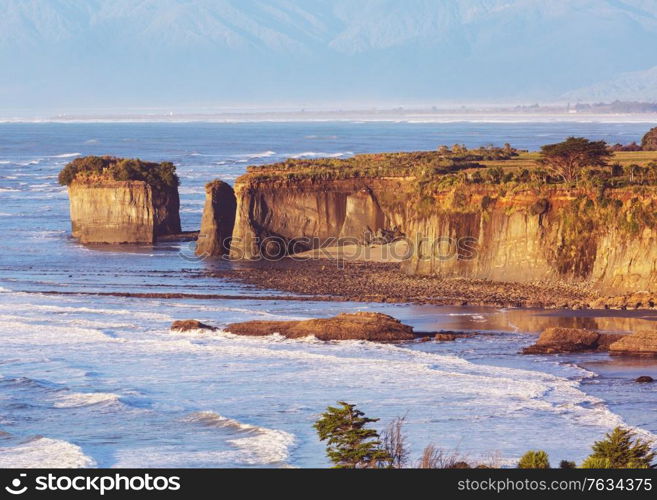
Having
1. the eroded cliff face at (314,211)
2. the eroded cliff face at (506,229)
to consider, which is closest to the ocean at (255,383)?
the eroded cliff face at (506,229)

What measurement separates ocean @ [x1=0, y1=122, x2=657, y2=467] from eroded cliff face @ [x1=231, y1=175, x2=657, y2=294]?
4748 millimetres

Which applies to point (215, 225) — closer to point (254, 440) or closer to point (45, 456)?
point (254, 440)

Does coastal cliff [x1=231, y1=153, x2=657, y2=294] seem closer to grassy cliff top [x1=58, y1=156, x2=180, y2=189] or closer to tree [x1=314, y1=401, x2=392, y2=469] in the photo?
grassy cliff top [x1=58, y1=156, x2=180, y2=189]

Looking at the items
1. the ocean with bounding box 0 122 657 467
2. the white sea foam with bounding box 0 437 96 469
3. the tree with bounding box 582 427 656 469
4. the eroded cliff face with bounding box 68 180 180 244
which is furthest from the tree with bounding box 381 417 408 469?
the eroded cliff face with bounding box 68 180 180 244

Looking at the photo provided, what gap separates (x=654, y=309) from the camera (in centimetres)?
4591

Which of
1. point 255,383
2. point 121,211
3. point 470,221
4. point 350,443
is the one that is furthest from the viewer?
point 121,211

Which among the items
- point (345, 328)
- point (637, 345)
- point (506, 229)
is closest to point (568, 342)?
point (637, 345)

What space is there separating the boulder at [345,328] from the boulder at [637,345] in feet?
20.3

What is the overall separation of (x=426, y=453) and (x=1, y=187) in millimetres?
88533

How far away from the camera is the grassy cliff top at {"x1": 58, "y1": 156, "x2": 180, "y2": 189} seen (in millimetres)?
69613

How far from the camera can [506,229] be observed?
175ft

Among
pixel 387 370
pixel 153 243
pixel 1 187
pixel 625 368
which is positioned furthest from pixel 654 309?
pixel 1 187

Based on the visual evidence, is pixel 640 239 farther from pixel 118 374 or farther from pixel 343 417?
pixel 343 417

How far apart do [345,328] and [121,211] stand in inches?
1141
